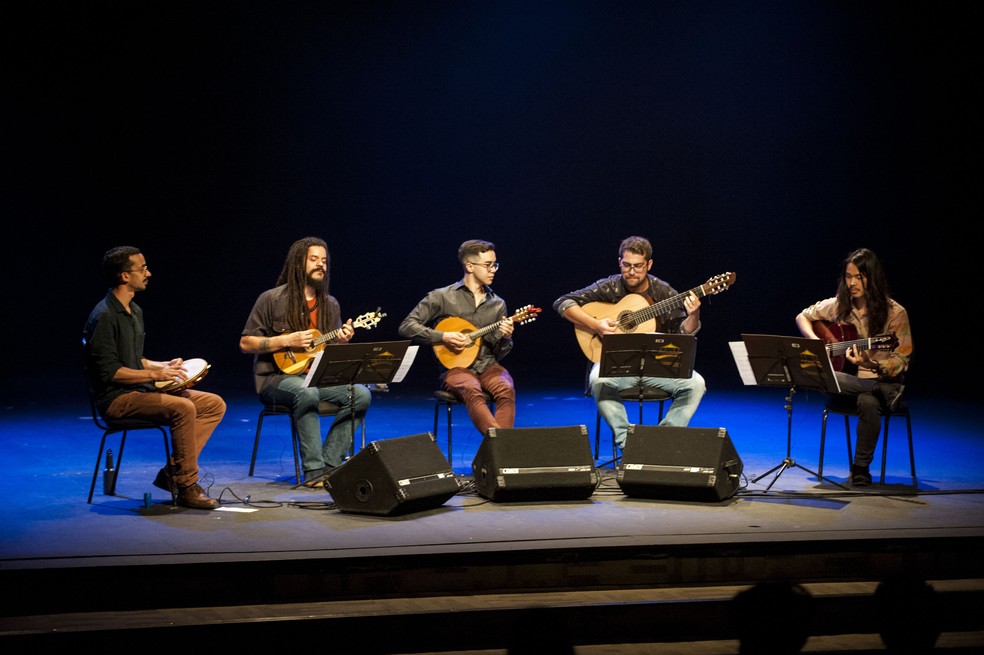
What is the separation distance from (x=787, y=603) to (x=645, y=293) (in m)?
4.50

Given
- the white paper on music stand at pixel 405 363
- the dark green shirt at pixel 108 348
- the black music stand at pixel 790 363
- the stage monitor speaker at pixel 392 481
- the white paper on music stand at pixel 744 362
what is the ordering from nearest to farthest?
the stage monitor speaker at pixel 392 481
the dark green shirt at pixel 108 348
the black music stand at pixel 790 363
the white paper on music stand at pixel 744 362
the white paper on music stand at pixel 405 363

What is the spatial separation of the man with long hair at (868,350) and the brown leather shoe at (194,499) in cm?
347

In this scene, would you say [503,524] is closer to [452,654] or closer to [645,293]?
[452,654]

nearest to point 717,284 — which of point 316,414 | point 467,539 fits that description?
point 316,414

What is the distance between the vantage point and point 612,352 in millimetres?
5754

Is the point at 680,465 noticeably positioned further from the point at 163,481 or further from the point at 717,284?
the point at 163,481

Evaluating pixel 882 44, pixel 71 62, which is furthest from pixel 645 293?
pixel 71 62

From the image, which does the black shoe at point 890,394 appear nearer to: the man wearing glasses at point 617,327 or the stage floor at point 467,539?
the stage floor at point 467,539

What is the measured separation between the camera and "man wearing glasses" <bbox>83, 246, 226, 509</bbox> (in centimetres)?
511

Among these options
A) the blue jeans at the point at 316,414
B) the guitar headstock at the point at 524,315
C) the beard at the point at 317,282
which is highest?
the beard at the point at 317,282

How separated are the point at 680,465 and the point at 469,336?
179 cm

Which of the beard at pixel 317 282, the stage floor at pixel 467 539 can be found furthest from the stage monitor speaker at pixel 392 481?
the beard at pixel 317 282

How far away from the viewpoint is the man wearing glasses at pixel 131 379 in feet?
16.8

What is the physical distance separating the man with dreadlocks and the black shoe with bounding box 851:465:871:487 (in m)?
2.88
